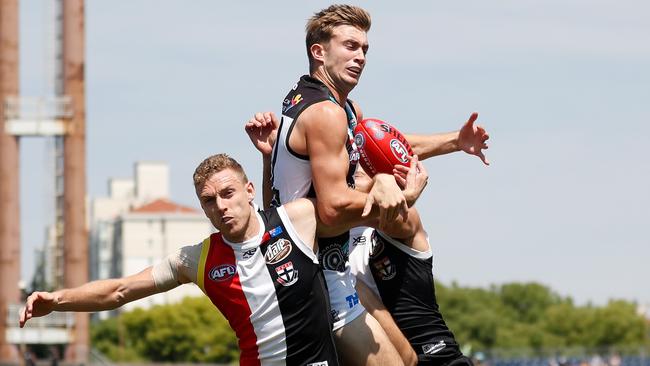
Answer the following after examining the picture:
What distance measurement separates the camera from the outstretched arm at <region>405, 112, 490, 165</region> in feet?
40.4

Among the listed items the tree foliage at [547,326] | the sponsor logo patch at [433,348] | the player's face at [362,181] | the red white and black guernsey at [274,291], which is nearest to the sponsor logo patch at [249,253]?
the red white and black guernsey at [274,291]

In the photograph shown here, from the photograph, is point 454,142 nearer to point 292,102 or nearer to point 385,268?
point 385,268

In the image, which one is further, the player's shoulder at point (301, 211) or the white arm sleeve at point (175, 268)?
the white arm sleeve at point (175, 268)

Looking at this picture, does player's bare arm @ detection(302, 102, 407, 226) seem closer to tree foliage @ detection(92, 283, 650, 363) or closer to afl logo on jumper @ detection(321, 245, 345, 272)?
afl logo on jumper @ detection(321, 245, 345, 272)

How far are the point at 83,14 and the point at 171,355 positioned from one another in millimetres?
50376

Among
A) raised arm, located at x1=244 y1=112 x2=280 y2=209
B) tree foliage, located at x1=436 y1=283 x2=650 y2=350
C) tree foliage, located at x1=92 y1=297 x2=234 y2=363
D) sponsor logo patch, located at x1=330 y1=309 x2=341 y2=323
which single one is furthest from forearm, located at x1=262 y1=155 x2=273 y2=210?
tree foliage, located at x1=436 y1=283 x2=650 y2=350

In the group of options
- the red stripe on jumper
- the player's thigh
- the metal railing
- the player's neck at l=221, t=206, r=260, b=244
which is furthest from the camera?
the metal railing

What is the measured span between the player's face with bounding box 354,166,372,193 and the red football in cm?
4

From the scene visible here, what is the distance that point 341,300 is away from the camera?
1096 cm

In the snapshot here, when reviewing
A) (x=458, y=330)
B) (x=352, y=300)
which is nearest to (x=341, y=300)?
(x=352, y=300)

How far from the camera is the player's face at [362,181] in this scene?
11.1 metres

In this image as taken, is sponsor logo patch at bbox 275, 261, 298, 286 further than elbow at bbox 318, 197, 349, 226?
Yes

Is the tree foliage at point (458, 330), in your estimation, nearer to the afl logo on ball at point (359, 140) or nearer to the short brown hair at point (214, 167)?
the afl logo on ball at point (359, 140)

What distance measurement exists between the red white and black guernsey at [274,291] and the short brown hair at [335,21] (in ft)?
4.54
